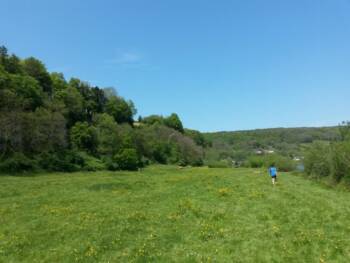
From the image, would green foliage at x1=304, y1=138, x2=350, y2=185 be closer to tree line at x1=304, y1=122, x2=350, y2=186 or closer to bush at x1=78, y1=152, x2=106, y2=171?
tree line at x1=304, y1=122, x2=350, y2=186

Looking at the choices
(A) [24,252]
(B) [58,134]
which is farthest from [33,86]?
(A) [24,252]

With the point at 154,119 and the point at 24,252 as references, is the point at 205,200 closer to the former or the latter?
the point at 24,252

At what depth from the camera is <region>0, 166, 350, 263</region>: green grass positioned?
1327 cm

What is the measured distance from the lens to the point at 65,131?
71.1 m

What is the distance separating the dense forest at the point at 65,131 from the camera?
5838 centimetres

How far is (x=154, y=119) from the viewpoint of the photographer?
149000 mm

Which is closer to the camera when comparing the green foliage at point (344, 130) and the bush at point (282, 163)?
the green foliage at point (344, 130)

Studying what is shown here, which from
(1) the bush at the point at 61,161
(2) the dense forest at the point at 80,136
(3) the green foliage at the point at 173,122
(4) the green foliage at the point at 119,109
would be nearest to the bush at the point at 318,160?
(2) the dense forest at the point at 80,136

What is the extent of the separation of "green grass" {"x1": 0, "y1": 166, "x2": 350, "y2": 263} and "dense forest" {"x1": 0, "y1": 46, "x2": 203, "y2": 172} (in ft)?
117

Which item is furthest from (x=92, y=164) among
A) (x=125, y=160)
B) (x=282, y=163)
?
(x=282, y=163)

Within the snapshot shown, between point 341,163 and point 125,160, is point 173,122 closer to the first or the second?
point 125,160

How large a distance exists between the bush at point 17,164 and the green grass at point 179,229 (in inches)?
1129

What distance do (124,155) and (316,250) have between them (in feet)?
223

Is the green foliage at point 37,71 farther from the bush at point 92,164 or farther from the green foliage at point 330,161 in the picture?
the green foliage at point 330,161
